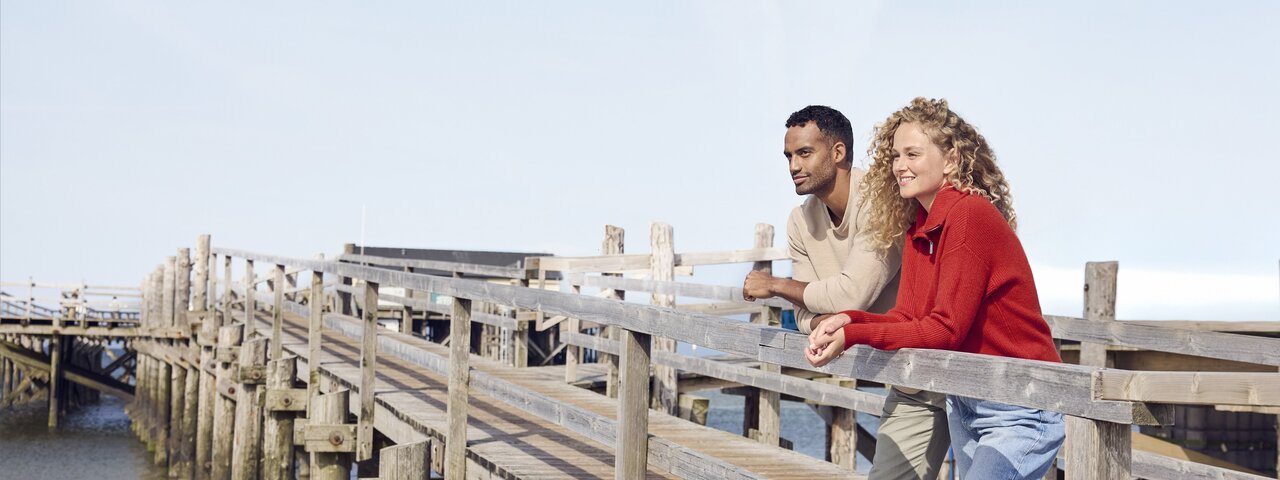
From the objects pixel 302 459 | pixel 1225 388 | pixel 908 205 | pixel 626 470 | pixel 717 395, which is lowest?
pixel 717 395

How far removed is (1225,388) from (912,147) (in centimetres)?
103

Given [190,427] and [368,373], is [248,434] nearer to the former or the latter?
[368,373]

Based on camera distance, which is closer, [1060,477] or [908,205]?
[908,205]

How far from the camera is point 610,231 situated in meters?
13.8

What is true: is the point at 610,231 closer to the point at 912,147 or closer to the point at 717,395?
the point at 912,147

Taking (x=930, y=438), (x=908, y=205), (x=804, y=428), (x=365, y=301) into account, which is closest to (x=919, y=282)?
(x=908, y=205)

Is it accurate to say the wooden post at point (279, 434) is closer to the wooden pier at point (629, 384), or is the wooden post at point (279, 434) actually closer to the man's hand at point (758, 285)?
the wooden pier at point (629, 384)

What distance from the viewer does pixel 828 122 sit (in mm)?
3594

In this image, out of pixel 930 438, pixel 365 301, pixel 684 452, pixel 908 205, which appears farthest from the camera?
pixel 365 301

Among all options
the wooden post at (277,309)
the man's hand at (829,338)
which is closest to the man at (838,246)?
the man's hand at (829,338)

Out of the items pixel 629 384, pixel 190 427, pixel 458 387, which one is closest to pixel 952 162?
pixel 629 384

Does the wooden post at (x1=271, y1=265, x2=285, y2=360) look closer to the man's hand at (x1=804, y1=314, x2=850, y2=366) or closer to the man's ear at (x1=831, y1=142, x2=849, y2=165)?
the man's ear at (x1=831, y1=142, x2=849, y2=165)

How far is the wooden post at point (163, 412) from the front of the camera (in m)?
23.4

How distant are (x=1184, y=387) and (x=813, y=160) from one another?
5.00 ft
